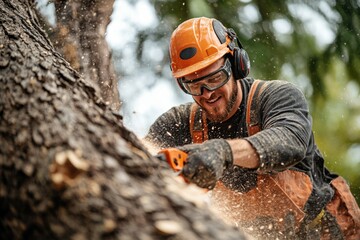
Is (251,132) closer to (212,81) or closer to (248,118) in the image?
(248,118)

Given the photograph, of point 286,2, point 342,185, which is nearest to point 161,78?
point 286,2

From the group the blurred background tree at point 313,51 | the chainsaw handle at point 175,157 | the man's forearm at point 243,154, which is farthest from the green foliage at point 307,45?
the chainsaw handle at point 175,157

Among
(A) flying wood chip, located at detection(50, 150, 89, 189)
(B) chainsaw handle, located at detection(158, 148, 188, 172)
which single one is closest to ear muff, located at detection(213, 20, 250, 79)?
(B) chainsaw handle, located at detection(158, 148, 188, 172)

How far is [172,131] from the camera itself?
3211 mm

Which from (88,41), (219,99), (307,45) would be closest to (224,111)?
(219,99)

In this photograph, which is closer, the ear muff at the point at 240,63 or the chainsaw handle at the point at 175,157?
the chainsaw handle at the point at 175,157

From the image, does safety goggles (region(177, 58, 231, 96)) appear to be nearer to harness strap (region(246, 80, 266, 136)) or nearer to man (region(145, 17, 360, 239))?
man (region(145, 17, 360, 239))

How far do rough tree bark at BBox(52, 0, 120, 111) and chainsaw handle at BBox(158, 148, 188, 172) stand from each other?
1643mm

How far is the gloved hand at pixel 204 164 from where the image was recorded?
1.77 meters

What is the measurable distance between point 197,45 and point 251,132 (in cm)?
65

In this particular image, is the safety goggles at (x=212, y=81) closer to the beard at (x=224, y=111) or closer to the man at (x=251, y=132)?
the man at (x=251, y=132)

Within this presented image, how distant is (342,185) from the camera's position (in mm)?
3139

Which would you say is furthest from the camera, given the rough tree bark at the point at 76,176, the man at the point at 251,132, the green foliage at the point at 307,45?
the green foliage at the point at 307,45

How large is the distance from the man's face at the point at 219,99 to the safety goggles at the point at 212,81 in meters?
0.02
